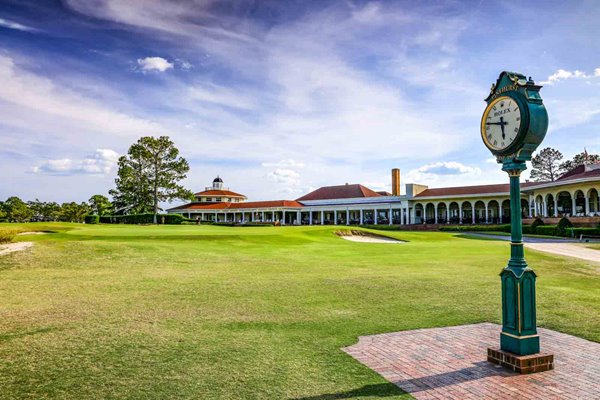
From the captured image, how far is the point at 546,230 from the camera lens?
37656 millimetres

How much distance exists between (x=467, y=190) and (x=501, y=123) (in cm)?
5292

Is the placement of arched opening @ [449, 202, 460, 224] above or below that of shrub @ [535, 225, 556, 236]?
above

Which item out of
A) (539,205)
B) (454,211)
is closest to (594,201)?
(539,205)

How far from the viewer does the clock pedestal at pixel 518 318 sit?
5.11 metres

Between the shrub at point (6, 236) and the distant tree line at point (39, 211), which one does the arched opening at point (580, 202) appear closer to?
the shrub at point (6, 236)

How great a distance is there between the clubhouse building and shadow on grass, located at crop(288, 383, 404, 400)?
40.4m

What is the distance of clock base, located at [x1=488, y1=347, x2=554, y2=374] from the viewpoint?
504 cm

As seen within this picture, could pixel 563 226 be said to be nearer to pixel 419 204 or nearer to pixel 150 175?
pixel 419 204

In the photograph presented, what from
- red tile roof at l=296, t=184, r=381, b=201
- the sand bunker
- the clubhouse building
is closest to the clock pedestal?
the sand bunker

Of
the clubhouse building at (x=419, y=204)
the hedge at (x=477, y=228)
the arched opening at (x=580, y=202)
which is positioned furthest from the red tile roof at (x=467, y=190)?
the hedge at (x=477, y=228)

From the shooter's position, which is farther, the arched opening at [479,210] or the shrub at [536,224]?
the arched opening at [479,210]

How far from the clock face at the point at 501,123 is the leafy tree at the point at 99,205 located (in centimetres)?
A: 6752

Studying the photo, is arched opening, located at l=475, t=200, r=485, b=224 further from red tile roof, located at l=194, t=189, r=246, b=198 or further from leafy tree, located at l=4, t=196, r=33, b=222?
leafy tree, located at l=4, t=196, r=33, b=222

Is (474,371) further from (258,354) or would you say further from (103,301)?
(103,301)
